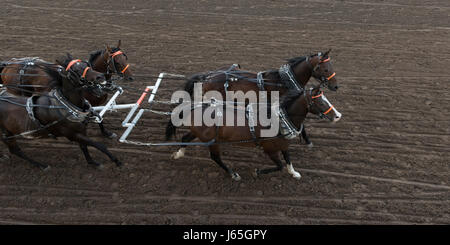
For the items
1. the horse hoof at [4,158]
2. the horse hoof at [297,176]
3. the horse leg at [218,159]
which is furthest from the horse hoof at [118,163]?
the horse hoof at [297,176]

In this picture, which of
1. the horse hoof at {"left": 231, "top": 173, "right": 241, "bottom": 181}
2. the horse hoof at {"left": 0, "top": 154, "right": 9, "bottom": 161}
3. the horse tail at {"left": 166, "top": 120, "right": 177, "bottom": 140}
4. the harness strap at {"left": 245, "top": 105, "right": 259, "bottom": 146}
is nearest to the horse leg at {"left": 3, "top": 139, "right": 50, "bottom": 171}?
the horse hoof at {"left": 0, "top": 154, "right": 9, "bottom": 161}

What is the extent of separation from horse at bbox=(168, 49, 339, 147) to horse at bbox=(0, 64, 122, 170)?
85.5 inches

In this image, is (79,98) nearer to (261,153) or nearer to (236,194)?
(236,194)

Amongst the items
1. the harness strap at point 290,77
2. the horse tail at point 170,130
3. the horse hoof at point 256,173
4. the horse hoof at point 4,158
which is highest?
the harness strap at point 290,77

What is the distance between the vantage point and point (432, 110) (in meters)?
7.30

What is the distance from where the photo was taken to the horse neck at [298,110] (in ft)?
15.7

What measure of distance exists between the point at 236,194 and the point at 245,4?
11.0 m

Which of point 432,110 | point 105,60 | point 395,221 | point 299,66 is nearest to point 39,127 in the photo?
point 105,60

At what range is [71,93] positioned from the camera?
4.96 meters

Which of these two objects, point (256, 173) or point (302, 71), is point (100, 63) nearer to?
point (256, 173)

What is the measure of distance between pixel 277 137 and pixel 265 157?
113cm

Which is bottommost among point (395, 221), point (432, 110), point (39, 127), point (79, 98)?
point (395, 221)

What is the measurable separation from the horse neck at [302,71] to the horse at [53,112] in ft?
11.6

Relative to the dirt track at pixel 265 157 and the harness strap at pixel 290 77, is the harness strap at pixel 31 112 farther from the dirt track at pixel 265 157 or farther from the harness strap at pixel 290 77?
the harness strap at pixel 290 77
